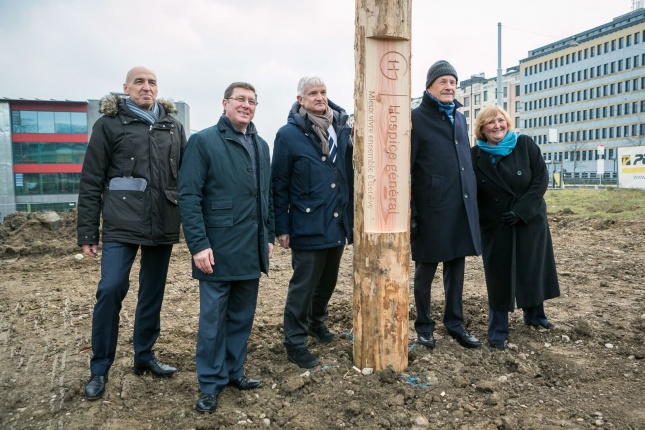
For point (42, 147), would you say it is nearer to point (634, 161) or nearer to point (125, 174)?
point (634, 161)

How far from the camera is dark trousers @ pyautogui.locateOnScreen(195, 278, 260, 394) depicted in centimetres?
361

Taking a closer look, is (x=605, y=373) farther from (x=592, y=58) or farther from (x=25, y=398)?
(x=592, y=58)

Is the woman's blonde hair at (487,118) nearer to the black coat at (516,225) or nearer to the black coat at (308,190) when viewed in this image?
the black coat at (516,225)

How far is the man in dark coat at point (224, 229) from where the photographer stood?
11.5 ft

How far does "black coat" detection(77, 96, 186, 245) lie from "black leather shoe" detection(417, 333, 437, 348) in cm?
215

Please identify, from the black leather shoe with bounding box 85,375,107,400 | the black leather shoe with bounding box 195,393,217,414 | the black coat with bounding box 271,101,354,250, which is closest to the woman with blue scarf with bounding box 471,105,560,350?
the black coat with bounding box 271,101,354,250

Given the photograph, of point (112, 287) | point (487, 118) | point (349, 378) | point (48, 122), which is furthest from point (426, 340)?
point (48, 122)

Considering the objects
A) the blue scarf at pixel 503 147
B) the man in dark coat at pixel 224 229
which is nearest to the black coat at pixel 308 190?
the man in dark coat at pixel 224 229

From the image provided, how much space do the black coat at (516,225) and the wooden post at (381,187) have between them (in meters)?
1.17

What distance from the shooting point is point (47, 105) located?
39.8m

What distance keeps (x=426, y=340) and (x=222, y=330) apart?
1.70m

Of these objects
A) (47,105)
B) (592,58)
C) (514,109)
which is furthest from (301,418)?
(514,109)

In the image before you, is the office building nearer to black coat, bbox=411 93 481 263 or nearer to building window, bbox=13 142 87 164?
building window, bbox=13 142 87 164

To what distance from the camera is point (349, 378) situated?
12.5 ft
